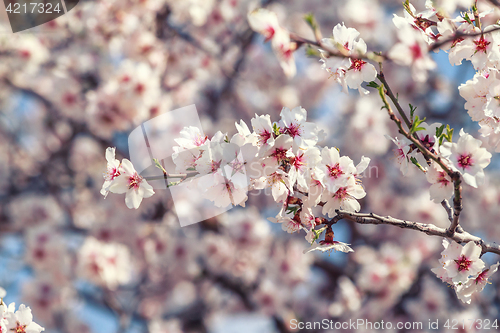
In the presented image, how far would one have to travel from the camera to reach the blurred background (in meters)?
3.88

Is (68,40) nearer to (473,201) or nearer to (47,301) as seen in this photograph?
(47,301)

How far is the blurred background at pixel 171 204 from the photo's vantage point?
3.88 metres

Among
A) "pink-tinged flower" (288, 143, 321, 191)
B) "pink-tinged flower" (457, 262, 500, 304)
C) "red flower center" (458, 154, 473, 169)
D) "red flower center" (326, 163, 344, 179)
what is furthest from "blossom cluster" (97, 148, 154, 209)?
"pink-tinged flower" (457, 262, 500, 304)

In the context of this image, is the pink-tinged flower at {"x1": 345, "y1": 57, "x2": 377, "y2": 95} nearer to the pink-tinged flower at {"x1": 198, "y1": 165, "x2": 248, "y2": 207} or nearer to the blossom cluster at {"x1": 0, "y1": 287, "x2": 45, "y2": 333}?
the pink-tinged flower at {"x1": 198, "y1": 165, "x2": 248, "y2": 207}

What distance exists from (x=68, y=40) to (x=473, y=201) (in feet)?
18.1

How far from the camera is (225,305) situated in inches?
219

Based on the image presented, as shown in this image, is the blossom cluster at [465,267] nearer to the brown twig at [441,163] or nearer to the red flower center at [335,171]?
the brown twig at [441,163]

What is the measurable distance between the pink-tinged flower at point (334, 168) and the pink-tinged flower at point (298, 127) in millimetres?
59

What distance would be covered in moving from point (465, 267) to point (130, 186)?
3.63 ft

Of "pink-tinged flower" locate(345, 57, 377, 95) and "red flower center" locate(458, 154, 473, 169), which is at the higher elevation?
"pink-tinged flower" locate(345, 57, 377, 95)

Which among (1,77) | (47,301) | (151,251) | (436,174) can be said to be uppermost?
(436,174)

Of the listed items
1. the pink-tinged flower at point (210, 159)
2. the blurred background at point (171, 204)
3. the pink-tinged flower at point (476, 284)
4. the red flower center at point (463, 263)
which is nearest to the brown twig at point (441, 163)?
the red flower center at point (463, 263)

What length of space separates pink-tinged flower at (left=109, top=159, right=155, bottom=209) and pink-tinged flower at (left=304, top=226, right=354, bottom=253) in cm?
55

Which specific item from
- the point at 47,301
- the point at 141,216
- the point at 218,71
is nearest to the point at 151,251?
the point at 141,216
